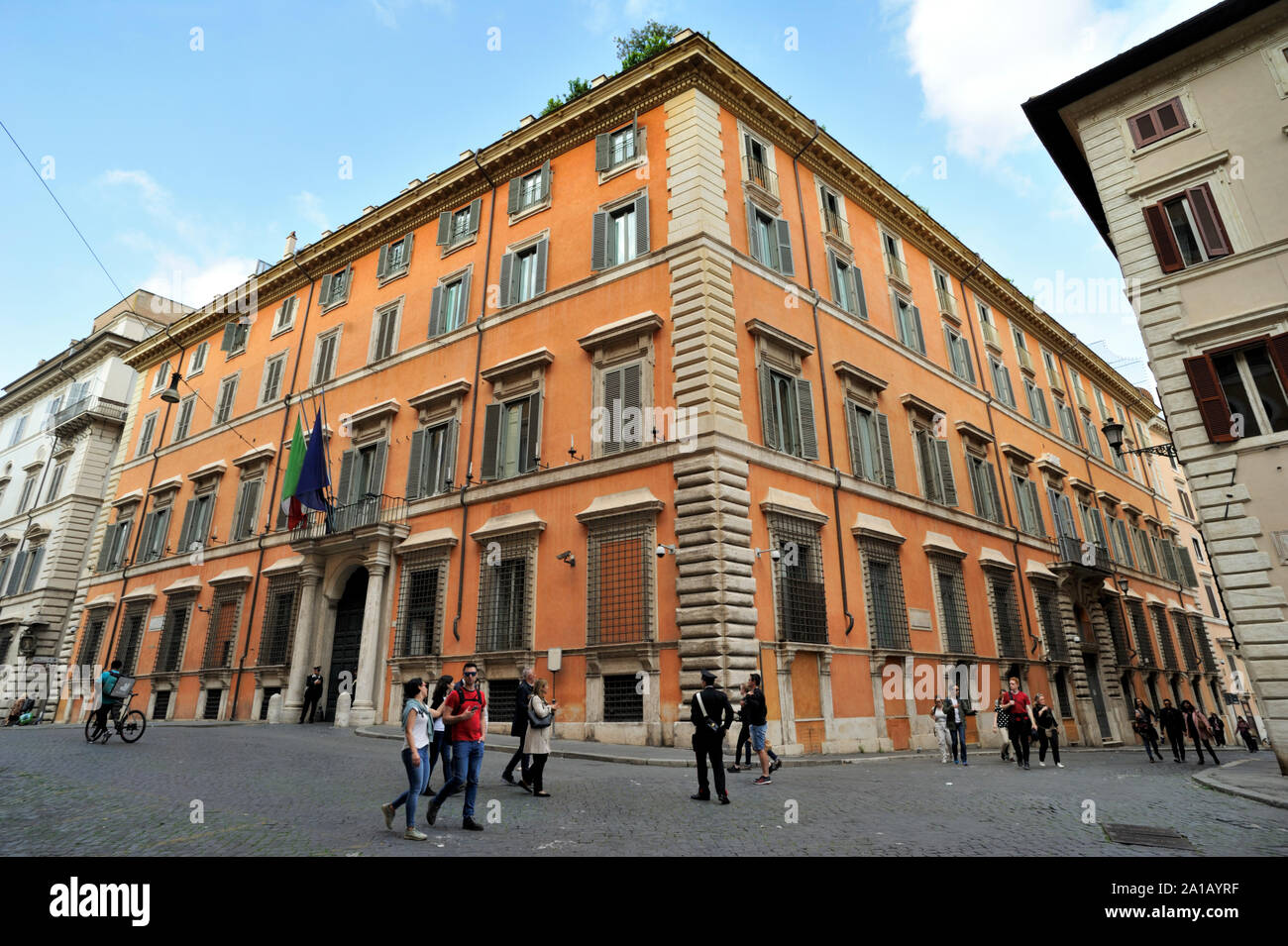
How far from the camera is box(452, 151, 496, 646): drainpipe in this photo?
55.3 feet

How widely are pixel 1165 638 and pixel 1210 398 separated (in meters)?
22.1

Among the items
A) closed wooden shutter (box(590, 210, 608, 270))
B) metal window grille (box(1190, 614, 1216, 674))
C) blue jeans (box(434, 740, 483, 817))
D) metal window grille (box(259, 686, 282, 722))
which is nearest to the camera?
blue jeans (box(434, 740, 483, 817))

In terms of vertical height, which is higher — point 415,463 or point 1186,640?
point 415,463

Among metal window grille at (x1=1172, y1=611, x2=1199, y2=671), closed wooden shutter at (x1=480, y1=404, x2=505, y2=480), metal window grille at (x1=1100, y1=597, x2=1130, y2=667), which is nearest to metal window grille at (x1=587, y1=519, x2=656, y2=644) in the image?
closed wooden shutter at (x1=480, y1=404, x2=505, y2=480)

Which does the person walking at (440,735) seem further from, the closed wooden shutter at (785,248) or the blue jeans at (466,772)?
the closed wooden shutter at (785,248)

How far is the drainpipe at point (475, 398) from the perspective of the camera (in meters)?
16.9

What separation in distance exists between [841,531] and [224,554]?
2033 cm

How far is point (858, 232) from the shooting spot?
21.6 m

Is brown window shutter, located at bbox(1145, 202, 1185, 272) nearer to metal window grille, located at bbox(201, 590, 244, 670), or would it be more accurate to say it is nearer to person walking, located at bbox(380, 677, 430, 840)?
person walking, located at bbox(380, 677, 430, 840)

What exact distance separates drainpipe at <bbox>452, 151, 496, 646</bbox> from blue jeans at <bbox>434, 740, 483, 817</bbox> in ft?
33.3

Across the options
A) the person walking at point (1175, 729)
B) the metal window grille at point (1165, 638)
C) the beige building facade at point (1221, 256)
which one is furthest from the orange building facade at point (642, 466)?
the beige building facade at point (1221, 256)

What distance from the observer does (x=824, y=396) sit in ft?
57.1

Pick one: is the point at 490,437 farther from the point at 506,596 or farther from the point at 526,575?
the point at 506,596

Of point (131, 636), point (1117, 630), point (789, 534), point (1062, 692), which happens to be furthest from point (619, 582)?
point (1117, 630)
